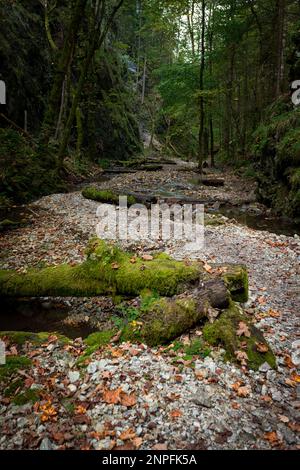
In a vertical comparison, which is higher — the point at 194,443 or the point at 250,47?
the point at 250,47

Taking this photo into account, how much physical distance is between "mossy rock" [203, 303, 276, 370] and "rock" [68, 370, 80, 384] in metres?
1.68

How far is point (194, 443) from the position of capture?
9.39 feet

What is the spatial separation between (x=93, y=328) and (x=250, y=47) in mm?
25054

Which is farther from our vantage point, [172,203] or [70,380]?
[172,203]

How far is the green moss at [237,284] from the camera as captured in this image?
16.4ft

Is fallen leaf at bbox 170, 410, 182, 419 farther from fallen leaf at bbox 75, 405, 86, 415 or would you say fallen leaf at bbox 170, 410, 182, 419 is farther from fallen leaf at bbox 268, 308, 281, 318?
fallen leaf at bbox 268, 308, 281, 318

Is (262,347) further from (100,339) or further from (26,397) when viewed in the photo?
(26,397)

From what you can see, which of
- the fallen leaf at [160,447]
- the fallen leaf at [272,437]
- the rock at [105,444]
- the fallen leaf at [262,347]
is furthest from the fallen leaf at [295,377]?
the rock at [105,444]

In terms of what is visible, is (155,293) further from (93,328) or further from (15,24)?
(15,24)

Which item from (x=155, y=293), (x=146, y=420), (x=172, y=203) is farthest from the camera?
(x=172, y=203)

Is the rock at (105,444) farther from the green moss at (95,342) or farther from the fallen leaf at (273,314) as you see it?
the fallen leaf at (273,314)

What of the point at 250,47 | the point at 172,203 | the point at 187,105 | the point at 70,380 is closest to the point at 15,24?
the point at 187,105

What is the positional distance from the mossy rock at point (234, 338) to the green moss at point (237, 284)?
0.63 m

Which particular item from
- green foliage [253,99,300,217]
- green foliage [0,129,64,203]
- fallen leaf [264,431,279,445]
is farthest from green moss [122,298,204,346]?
green foliage [0,129,64,203]
